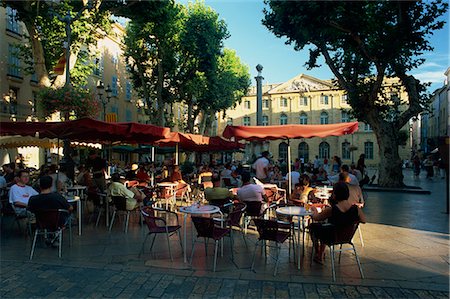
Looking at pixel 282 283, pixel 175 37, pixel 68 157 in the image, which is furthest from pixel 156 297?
pixel 175 37

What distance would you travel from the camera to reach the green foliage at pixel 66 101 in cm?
1023

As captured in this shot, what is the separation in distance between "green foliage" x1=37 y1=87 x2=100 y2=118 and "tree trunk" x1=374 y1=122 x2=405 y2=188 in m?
12.4

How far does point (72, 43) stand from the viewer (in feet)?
46.9

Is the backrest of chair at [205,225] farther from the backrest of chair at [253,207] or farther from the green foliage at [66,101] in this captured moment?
the green foliage at [66,101]

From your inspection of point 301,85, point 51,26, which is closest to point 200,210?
point 51,26

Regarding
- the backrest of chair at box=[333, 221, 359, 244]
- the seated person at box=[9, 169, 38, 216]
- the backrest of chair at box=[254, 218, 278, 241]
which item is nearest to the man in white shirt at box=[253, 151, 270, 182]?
the backrest of chair at box=[254, 218, 278, 241]

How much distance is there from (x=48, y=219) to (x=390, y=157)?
47.0ft

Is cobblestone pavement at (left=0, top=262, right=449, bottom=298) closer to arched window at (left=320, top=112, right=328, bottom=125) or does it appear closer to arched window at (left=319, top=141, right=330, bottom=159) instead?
arched window at (left=319, top=141, right=330, bottom=159)

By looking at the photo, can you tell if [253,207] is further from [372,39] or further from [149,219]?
[372,39]

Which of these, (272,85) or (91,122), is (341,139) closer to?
(272,85)

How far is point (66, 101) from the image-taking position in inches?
404

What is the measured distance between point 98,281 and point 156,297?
96cm

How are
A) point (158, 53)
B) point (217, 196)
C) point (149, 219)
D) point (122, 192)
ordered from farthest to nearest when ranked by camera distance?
point (158, 53) < point (122, 192) < point (217, 196) < point (149, 219)

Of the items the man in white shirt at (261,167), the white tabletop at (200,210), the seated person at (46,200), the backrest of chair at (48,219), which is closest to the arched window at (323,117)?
the man in white shirt at (261,167)
